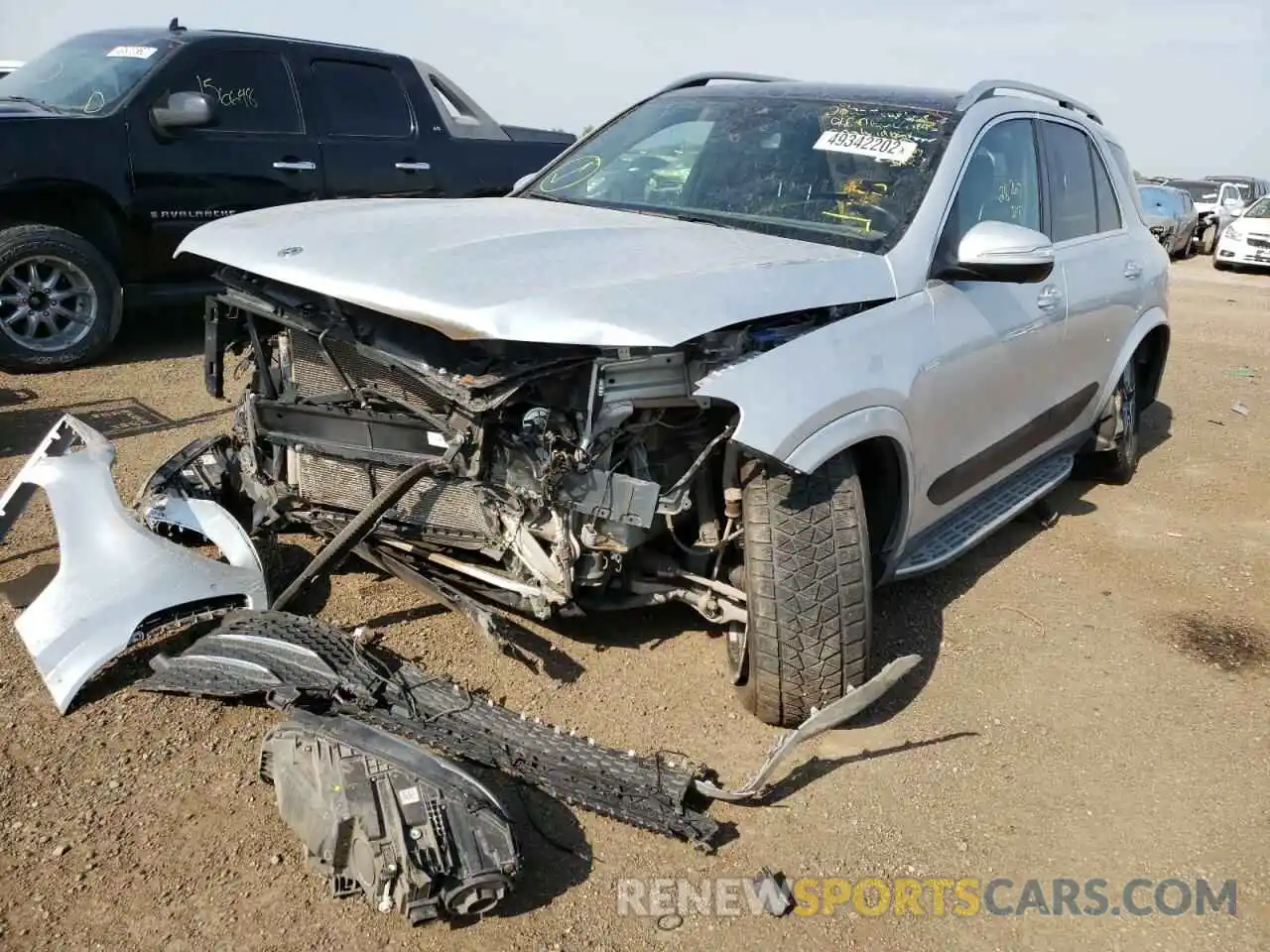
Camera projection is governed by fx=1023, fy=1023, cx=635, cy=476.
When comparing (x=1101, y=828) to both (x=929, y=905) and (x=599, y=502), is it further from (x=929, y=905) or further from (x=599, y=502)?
(x=599, y=502)

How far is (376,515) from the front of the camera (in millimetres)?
2959

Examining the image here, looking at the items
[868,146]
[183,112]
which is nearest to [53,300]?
[183,112]

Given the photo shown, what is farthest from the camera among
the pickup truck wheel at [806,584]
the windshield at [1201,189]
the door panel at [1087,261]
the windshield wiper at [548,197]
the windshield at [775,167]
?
the windshield at [1201,189]

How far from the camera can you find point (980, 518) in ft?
12.7

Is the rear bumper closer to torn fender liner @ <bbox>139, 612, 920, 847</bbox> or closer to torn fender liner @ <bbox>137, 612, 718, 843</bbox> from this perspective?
torn fender liner @ <bbox>139, 612, 920, 847</bbox>

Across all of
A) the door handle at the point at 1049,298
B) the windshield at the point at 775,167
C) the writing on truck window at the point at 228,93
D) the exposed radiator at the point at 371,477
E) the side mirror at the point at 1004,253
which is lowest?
the exposed radiator at the point at 371,477

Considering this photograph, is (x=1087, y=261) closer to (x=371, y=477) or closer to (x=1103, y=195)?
(x=1103, y=195)

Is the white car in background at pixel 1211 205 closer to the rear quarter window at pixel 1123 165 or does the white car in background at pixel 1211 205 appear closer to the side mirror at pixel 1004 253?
the rear quarter window at pixel 1123 165

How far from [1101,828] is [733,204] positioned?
91.9 inches

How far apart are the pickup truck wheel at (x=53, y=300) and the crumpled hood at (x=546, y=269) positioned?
3097 mm

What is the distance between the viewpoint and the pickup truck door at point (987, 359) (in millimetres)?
3315

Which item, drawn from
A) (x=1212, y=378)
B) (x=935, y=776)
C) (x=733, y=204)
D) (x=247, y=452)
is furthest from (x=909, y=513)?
(x=1212, y=378)

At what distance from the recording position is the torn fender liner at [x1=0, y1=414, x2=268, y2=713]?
2.95 metres

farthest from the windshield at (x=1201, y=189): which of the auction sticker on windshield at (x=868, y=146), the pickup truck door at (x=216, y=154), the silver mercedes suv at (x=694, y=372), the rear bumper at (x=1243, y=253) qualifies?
the auction sticker on windshield at (x=868, y=146)
